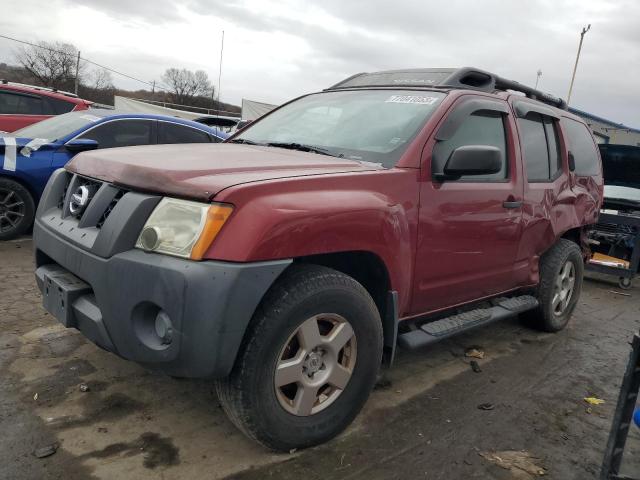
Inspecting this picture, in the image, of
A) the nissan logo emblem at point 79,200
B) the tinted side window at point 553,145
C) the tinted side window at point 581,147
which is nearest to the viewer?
the nissan logo emblem at point 79,200

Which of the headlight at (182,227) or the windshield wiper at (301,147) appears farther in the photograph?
the windshield wiper at (301,147)

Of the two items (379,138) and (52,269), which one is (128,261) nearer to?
(52,269)

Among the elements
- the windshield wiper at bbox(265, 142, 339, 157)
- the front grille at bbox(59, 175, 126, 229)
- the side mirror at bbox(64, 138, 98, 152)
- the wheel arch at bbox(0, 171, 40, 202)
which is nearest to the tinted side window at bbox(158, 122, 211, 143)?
the side mirror at bbox(64, 138, 98, 152)

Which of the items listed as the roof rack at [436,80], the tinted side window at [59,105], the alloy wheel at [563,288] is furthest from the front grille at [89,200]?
the tinted side window at [59,105]

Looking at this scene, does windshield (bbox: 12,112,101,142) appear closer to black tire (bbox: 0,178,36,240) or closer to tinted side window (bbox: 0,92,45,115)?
black tire (bbox: 0,178,36,240)

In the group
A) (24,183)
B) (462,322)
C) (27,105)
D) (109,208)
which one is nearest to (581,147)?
(462,322)

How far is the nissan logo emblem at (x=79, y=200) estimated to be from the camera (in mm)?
2508

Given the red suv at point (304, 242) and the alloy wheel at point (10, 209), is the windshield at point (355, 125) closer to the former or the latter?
the red suv at point (304, 242)

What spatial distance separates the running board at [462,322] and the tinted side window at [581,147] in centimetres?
140

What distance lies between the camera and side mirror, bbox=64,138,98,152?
5.74 metres

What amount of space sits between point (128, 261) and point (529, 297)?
125 inches

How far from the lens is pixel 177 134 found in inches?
271

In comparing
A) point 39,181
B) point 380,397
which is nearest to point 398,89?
point 380,397

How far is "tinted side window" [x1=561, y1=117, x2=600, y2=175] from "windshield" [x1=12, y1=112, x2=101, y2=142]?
523 cm
